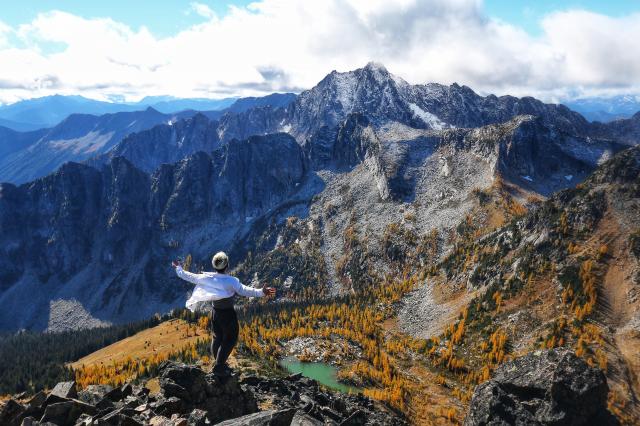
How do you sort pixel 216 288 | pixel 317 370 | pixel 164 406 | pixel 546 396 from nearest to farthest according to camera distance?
pixel 216 288
pixel 164 406
pixel 546 396
pixel 317 370

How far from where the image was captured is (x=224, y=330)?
2734 cm

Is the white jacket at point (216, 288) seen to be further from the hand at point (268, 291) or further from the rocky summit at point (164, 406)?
the rocky summit at point (164, 406)

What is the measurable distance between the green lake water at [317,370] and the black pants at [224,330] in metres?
110

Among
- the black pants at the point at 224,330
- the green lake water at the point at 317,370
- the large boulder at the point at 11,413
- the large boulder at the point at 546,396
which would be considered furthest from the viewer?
the green lake water at the point at 317,370

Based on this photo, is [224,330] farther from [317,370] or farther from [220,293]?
[317,370]

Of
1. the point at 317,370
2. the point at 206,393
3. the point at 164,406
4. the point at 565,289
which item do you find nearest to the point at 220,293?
the point at 164,406

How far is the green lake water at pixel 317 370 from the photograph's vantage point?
433 ft

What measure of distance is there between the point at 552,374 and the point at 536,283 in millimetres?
123415

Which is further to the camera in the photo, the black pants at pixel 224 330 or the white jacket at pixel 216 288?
the black pants at pixel 224 330

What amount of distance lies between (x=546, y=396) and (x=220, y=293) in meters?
31.7

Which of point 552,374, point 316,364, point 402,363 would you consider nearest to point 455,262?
point 402,363

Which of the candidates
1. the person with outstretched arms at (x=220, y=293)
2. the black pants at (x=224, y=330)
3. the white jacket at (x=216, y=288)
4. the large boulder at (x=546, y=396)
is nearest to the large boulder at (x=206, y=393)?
the black pants at (x=224, y=330)

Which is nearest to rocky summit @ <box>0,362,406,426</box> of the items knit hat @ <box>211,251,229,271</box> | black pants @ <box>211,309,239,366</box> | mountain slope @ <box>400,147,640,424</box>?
black pants @ <box>211,309,239,366</box>

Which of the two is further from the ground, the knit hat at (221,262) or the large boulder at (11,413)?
the knit hat at (221,262)
